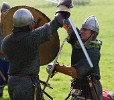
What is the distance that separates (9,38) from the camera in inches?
218

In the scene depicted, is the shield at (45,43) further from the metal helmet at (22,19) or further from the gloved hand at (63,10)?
the gloved hand at (63,10)

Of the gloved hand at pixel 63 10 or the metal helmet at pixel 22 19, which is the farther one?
the metal helmet at pixel 22 19

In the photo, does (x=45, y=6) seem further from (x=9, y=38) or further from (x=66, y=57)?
(x=9, y=38)

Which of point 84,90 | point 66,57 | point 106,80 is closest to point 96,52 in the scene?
point 84,90

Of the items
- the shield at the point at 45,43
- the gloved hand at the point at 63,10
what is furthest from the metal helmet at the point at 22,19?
the shield at the point at 45,43

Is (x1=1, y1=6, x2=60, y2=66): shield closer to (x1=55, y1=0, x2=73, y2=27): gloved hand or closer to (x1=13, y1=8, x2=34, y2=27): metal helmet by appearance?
(x1=13, y1=8, x2=34, y2=27): metal helmet

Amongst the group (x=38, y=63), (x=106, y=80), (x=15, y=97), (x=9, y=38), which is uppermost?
(x=9, y=38)

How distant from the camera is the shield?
6.03 meters

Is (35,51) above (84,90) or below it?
above

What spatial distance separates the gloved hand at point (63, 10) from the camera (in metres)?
5.30

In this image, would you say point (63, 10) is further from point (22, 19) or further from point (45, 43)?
point (45, 43)

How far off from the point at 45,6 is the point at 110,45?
20603 mm

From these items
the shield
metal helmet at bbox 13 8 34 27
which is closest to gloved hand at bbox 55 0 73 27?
metal helmet at bbox 13 8 34 27

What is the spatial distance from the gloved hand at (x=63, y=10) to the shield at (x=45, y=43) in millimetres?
695
